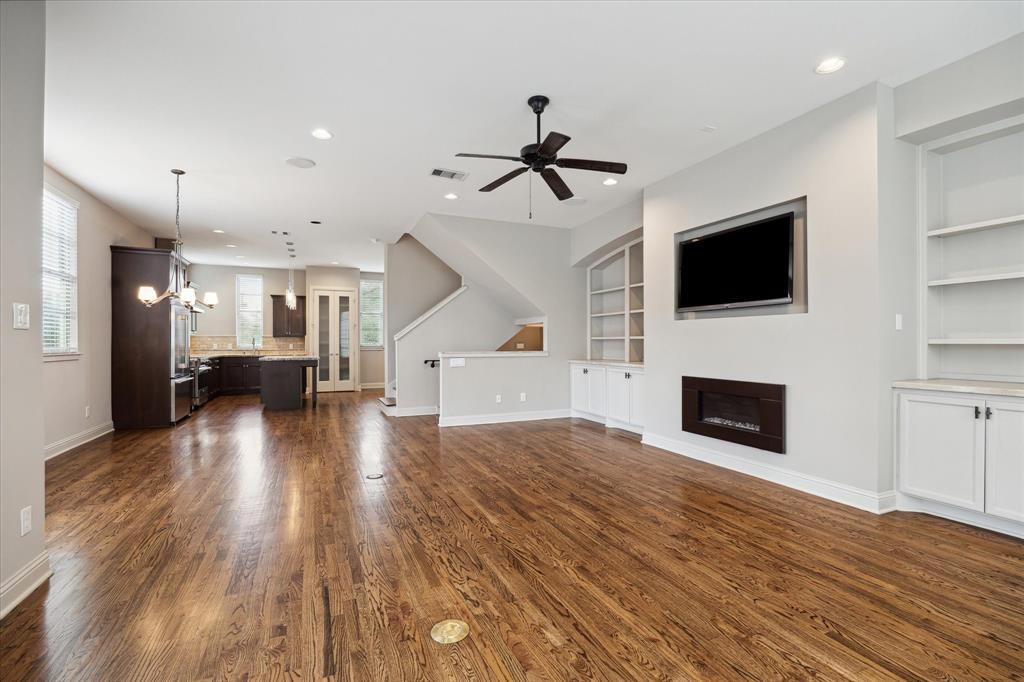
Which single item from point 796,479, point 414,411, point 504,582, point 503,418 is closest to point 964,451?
point 796,479

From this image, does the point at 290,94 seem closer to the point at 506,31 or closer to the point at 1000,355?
the point at 506,31

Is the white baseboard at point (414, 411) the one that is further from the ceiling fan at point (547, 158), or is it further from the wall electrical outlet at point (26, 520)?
the wall electrical outlet at point (26, 520)

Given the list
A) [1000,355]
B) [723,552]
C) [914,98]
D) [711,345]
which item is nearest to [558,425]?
[711,345]

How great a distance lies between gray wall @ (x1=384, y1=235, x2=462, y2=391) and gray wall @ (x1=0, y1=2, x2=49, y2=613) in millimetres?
6394

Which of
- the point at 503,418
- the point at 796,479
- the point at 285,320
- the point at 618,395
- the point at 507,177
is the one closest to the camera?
the point at 796,479

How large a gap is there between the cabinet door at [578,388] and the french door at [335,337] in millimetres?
6460

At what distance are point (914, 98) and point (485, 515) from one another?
4.15m

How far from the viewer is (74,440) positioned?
543cm

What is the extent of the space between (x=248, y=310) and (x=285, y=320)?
967mm

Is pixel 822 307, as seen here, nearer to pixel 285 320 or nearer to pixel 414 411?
pixel 414 411

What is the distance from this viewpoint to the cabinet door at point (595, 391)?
671 centimetres

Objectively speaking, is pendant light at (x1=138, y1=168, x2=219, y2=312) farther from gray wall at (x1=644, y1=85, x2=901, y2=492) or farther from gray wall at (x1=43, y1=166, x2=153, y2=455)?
gray wall at (x1=644, y1=85, x2=901, y2=492)

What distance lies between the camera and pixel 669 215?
513 centimetres

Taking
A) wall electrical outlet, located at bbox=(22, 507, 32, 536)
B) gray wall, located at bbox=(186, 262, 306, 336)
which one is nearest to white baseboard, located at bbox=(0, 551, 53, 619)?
wall electrical outlet, located at bbox=(22, 507, 32, 536)
